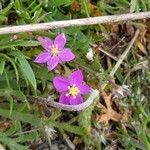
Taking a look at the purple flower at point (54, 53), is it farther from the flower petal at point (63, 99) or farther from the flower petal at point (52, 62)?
the flower petal at point (63, 99)

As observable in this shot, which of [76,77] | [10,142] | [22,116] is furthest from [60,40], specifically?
[10,142]

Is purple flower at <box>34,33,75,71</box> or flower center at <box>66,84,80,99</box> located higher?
purple flower at <box>34,33,75,71</box>

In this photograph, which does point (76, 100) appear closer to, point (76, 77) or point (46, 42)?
point (76, 77)

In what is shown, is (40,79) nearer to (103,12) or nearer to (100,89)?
(100,89)

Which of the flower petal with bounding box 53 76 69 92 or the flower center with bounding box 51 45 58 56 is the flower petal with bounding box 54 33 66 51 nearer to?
the flower center with bounding box 51 45 58 56

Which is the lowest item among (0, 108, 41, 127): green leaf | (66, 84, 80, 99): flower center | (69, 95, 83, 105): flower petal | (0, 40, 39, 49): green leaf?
(0, 108, 41, 127): green leaf

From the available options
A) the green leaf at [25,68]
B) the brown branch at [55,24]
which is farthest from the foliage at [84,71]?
the brown branch at [55,24]

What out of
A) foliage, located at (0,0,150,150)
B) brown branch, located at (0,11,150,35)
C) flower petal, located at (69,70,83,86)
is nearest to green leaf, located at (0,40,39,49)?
foliage, located at (0,0,150,150)
